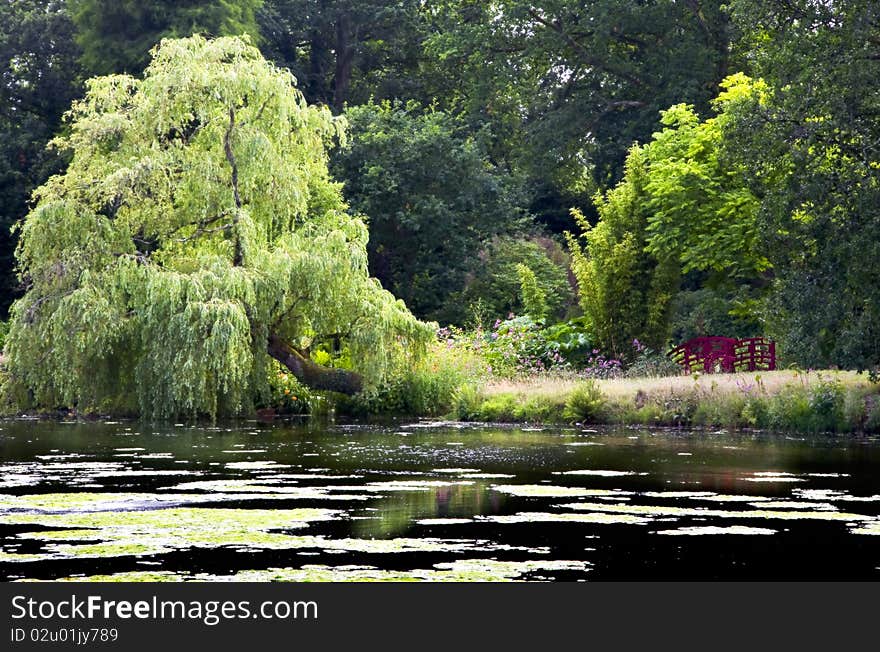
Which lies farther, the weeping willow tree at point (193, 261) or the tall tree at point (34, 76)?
the tall tree at point (34, 76)

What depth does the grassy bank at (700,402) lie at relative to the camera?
62.0 ft

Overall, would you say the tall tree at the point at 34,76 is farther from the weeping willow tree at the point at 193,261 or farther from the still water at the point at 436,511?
the still water at the point at 436,511

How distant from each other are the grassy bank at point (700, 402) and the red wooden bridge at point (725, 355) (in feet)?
9.78

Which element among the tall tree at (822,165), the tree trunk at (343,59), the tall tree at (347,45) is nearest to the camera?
the tall tree at (822,165)

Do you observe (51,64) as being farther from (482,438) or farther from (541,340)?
(482,438)

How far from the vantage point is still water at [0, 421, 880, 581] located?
23.1ft

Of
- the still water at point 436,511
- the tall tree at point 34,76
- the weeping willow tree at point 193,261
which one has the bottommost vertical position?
the still water at point 436,511

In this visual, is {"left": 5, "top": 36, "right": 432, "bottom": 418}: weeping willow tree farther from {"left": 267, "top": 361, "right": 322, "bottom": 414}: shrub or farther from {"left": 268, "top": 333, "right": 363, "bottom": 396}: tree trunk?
{"left": 267, "top": 361, "right": 322, "bottom": 414}: shrub

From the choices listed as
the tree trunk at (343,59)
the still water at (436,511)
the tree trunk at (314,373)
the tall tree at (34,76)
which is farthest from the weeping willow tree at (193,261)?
the tree trunk at (343,59)

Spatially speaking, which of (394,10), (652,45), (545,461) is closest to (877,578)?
(545,461)

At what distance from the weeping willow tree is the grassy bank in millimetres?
2035

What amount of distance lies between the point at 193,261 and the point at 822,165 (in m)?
9.93

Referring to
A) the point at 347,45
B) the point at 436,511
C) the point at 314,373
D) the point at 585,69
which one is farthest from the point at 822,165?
the point at 347,45

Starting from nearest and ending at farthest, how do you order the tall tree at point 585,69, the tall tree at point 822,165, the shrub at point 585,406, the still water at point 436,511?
the still water at point 436,511 → the tall tree at point 822,165 → the shrub at point 585,406 → the tall tree at point 585,69
